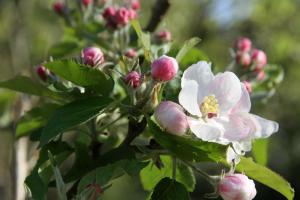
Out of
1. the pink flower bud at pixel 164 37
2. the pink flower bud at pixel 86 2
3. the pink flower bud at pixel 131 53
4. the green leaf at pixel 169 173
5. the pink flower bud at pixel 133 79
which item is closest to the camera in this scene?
the pink flower bud at pixel 133 79

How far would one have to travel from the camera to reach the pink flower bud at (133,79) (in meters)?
1.50

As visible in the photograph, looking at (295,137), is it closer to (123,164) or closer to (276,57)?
(276,57)

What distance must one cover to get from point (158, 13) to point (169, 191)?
0.95 metres

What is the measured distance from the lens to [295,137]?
38.4ft

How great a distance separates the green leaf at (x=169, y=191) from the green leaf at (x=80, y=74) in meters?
0.27

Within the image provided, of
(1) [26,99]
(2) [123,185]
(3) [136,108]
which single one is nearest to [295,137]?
(2) [123,185]

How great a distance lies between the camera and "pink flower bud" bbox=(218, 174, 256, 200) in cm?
145

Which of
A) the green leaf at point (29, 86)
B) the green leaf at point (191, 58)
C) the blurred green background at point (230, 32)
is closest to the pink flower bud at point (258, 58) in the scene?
the green leaf at point (191, 58)

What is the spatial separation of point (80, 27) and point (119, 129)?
496 mm

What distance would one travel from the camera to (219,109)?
61.4 inches

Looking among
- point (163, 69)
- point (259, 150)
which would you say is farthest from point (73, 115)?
point (259, 150)

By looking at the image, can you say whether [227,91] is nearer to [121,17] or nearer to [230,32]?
[121,17]

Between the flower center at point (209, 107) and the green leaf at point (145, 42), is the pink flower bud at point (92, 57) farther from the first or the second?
the flower center at point (209, 107)

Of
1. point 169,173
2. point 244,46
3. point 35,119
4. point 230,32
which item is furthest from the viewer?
point 230,32
